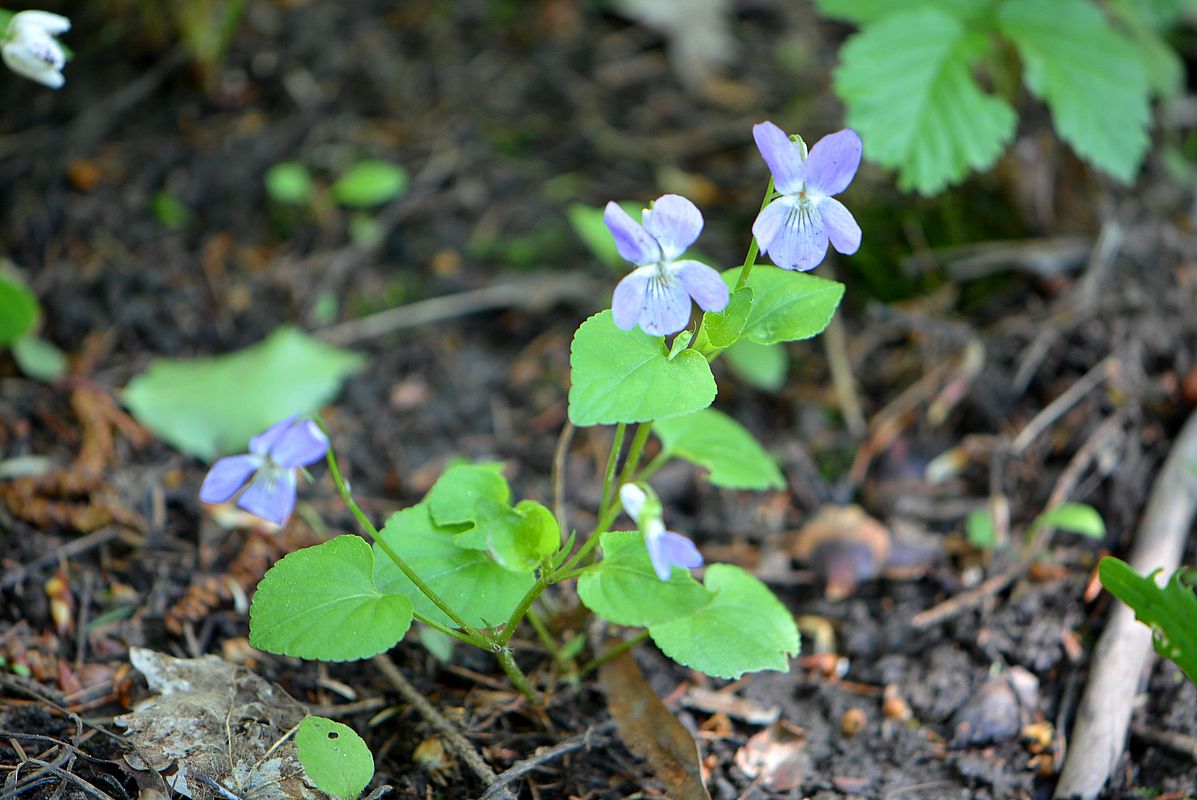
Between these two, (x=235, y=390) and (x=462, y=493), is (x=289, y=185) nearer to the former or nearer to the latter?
(x=235, y=390)

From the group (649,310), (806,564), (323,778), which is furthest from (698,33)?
(323,778)

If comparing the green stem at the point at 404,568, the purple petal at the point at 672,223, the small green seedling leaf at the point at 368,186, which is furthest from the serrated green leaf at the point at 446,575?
the small green seedling leaf at the point at 368,186

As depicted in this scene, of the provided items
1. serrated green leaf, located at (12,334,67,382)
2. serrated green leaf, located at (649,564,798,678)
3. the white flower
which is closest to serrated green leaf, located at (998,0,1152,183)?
serrated green leaf, located at (649,564,798,678)

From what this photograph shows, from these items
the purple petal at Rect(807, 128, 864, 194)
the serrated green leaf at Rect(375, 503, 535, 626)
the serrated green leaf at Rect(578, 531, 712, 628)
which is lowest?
the serrated green leaf at Rect(375, 503, 535, 626)

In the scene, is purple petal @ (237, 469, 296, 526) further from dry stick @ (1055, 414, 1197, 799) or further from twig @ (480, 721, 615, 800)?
dry stick @ (1055, 414, 1197, 799)

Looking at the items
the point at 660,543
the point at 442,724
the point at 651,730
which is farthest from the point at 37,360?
the point at 660,543

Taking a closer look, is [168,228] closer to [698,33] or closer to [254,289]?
[254,289]
